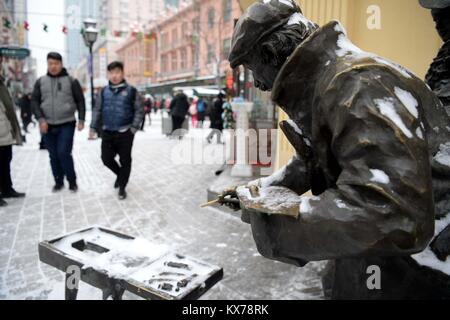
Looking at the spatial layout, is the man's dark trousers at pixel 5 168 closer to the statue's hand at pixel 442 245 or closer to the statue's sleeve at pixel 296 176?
the statue's sleeve at pixel 296 176

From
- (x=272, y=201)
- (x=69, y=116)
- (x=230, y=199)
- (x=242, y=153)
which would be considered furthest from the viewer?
(x=242, y=153)

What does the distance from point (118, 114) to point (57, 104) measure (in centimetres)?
100

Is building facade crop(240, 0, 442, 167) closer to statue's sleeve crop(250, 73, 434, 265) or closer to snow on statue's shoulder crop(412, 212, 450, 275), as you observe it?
snow on statue's shoulder crop(412, 212, 450, 275)

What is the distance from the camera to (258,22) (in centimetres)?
108

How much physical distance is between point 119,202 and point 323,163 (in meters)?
5.02

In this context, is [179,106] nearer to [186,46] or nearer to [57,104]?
[57,104]

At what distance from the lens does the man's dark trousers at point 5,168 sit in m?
5.63

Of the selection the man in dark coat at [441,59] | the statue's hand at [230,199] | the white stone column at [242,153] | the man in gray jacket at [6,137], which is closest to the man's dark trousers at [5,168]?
the man in gray jacket at [6,137]

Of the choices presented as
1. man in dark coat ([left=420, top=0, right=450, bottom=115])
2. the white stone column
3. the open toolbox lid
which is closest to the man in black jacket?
the white stone column

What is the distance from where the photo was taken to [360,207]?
0.87m

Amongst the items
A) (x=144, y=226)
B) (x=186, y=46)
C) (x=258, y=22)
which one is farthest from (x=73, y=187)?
(x=186, y=46)
